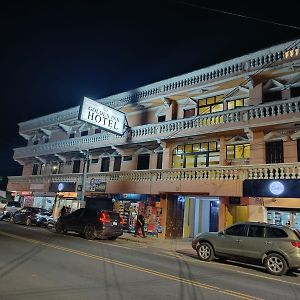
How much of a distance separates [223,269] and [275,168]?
7917mm

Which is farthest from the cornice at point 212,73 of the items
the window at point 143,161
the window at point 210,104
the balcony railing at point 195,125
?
the window at point 143,161

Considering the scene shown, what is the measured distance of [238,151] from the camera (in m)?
20.8

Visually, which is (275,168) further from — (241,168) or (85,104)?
(85,104)

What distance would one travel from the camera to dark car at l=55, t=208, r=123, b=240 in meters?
18.8

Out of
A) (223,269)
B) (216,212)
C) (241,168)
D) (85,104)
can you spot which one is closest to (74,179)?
(85,104)

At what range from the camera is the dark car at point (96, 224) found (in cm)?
1878

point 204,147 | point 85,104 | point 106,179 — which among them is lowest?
point 106,179

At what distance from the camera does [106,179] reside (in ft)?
85.8

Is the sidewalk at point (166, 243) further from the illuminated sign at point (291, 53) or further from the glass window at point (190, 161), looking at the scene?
the illuminated sign at point (291, 53)

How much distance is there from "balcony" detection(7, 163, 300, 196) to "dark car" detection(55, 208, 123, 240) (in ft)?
13.7

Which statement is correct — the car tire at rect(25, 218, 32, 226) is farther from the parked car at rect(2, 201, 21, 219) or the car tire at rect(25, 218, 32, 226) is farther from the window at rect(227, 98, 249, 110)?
the window at rect(227, 98, 249, 110)

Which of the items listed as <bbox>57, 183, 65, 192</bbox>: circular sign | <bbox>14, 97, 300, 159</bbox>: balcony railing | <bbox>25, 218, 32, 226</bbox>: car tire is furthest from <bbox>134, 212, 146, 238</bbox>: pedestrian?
<bbox>57, 183, 65, 192</bbox>: circular sign

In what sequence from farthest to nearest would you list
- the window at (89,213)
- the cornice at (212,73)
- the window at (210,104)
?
1. the window at (210,104)
2. the window at (89,213)
3. the cornice at (212,73)

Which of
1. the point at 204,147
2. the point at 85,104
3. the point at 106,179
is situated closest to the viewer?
the point at 204,147
